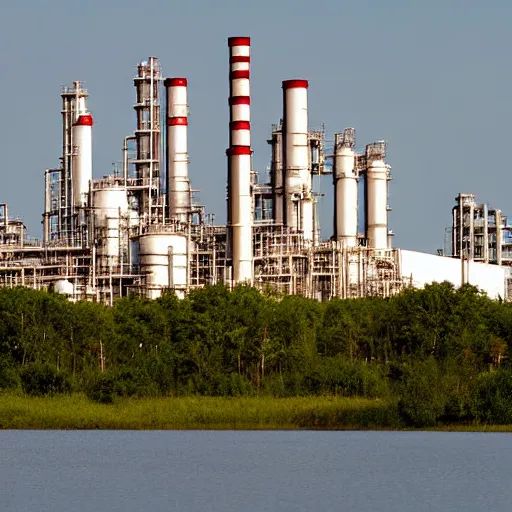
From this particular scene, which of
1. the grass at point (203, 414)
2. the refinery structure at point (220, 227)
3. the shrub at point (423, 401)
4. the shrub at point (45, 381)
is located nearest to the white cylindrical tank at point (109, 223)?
the refinery structure at point (220, 227)

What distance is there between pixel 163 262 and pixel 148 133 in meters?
6.64

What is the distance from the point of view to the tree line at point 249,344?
166 feet

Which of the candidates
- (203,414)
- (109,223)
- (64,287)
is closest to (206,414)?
(203,414)

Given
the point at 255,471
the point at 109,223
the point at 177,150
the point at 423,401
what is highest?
the point at 177,150

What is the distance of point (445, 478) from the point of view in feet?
128

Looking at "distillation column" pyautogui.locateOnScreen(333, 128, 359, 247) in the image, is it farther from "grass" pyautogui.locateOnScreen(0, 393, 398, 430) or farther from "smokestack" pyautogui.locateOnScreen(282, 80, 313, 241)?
"grass" pyautogui.locateOnScreen(0, 393, 398, 430)

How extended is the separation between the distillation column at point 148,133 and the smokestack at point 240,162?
4.68m

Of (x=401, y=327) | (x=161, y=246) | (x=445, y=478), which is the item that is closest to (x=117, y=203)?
(x=161, y=246)

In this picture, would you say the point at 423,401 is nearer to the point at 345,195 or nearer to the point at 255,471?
the point at 255,471

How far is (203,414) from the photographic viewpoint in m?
47.7

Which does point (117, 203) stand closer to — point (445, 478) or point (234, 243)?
point (234, 243)

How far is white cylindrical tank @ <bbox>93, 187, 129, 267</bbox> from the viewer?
7306 centimetres

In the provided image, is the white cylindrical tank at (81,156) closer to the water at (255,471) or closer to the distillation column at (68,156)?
the distillation column at (68,156)

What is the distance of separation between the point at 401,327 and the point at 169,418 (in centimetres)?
1236
